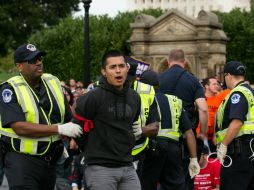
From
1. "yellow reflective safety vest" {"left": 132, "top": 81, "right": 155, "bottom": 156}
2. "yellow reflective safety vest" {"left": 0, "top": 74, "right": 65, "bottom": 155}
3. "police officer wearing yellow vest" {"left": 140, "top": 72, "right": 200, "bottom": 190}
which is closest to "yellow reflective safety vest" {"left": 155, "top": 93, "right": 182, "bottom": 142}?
"police officer wearing yellow vest" {"left": 140, "top": 72, "right": 200, "bottom": 190}

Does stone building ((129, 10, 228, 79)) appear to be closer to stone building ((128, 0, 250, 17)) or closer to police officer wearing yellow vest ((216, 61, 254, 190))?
police officer wearing yellow vest ((216, 61, 254, 190))

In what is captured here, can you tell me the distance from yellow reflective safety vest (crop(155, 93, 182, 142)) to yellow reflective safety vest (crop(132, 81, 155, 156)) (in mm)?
947

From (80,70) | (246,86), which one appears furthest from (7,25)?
Result: (246,86)

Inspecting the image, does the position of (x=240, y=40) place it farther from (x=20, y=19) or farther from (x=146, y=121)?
(x=146, y=121)

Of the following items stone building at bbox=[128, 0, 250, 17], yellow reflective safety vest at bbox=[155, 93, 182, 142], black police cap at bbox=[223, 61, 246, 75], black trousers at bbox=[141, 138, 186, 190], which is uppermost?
stone building at bbox=[128, 0, 250, 17]

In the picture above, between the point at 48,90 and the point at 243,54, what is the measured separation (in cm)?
3199

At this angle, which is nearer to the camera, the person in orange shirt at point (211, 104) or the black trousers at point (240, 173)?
the black trousers at point (240, 173)

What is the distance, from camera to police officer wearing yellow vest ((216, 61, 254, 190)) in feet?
28.7

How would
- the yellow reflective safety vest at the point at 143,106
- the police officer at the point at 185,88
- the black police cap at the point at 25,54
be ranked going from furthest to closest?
1. the police officer at the point at 185,88
2. the yellow reflective safety vest at the point at 143,106
3. the black police cap at the point at 25,54

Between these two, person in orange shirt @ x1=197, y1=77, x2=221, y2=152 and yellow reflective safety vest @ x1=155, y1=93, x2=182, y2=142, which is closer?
yellow reflective safety vest @ x1=155, y1=93, x2=182, y2=142

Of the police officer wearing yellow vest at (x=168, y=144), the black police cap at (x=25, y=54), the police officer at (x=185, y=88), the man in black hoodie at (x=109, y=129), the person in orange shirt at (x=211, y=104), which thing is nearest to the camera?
the man in black hoodie at (x=109, y=129)

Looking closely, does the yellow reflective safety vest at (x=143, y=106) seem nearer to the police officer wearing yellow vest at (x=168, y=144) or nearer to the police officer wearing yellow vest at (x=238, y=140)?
the police officer wearing yellow vest at (x=168, y=144)

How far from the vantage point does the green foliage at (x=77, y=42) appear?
1501 inches

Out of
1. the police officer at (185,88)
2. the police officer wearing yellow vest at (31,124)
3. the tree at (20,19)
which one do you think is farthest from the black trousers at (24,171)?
the tree at (20,19)
